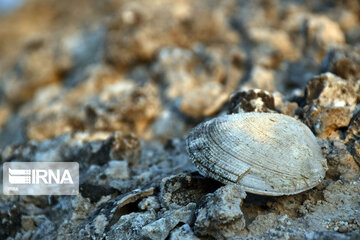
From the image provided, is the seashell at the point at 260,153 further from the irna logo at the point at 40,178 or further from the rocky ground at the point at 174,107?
the irna logo at the point at 40,178

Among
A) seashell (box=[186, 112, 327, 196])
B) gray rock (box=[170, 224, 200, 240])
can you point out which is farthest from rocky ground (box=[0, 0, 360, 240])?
seashell (box=[186, 112, 327, 196])

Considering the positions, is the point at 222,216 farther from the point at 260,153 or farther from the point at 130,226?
the point at 130,226

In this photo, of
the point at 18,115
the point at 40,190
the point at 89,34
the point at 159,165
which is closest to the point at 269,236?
the point at 159,165

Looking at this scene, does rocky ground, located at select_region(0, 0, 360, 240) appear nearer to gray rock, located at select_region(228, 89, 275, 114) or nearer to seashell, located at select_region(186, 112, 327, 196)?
gray rock, located at select_region(228, 89, 275, 114)

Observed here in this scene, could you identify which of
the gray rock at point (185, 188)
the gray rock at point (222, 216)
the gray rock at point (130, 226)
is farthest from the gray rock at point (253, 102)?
the gray rock at point (130, 226)

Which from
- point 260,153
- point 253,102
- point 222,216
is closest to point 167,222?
point 222,216
